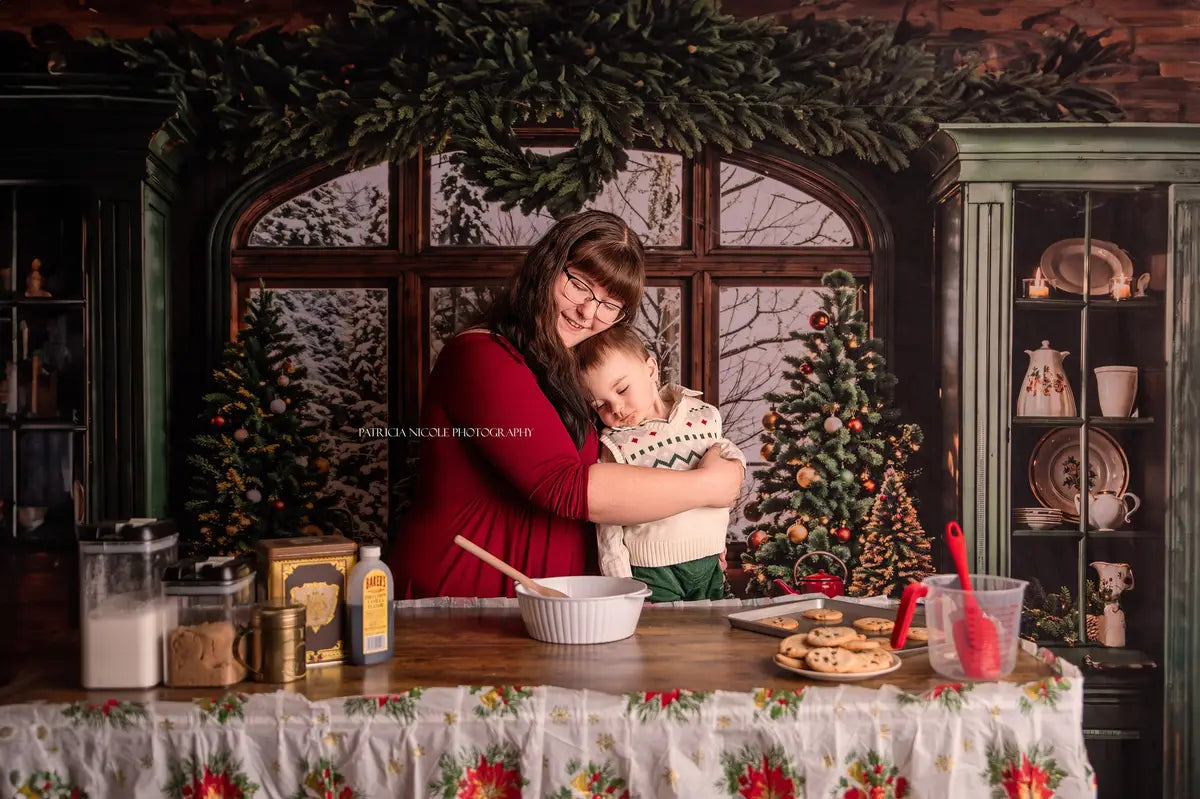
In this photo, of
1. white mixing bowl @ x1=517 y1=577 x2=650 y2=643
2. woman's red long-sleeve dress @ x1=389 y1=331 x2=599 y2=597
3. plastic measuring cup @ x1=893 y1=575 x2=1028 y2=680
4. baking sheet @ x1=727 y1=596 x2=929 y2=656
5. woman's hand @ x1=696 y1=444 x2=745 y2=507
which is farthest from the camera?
woman's hand @ x1=696 y1=444 x2=745 y2=507

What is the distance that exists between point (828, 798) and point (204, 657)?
104cm

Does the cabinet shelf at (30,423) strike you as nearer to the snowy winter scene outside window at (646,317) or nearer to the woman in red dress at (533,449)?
the snowy winter scene outside window at (646,317)

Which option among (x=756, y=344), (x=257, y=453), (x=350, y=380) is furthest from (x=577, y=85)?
(x=257, y=453)

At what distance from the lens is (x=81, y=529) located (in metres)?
1.63

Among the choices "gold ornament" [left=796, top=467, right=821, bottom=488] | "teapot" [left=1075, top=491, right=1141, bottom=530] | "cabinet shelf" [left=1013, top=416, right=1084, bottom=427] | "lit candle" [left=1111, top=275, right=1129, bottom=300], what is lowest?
"teapot" [left=1075, top=491, right=1141, bottom=530]

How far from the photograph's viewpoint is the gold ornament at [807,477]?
316 cm

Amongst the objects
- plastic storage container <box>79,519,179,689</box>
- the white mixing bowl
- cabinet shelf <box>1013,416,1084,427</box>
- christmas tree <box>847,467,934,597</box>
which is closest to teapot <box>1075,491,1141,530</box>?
cabinet shelf <box>1013,416,1084,427</box>

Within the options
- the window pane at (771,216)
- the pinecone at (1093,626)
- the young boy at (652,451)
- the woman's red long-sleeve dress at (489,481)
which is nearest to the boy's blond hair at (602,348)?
the young boy at (652,451)

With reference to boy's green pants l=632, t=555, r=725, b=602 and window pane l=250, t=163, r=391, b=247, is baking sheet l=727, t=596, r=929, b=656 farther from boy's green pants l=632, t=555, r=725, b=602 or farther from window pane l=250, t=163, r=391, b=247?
window pane l=250, t=163, r=391, b=247

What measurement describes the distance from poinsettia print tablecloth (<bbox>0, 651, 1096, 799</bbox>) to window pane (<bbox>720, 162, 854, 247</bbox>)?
195 centimetres

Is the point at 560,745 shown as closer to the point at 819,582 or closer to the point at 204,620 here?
the point at 204,620

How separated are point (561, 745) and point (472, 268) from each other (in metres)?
1.96

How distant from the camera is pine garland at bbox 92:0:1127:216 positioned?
119 inches

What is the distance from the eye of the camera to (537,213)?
10.4 ft
